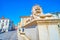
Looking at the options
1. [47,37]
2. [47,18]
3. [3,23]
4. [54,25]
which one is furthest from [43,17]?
[3,23]

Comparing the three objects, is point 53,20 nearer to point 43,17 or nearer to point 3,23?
point 43,17

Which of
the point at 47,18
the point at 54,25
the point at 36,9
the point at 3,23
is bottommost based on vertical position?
the point at 54,25

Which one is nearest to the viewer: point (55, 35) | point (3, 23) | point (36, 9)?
point (55, 35)

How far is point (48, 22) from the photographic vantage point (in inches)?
84.3

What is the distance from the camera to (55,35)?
2.10 m

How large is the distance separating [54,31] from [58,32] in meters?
0.09

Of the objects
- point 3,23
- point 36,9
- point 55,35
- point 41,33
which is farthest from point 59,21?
point 3,23

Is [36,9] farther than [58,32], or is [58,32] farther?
[36,9]

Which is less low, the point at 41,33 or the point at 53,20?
the point at 53,20

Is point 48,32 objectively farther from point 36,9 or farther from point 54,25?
point 36,9

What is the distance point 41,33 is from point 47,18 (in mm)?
311

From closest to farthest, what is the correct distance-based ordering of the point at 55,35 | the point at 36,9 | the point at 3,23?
the point at 55,35
the point at 36,9
the point at 3,23

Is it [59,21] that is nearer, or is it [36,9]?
[59,21]

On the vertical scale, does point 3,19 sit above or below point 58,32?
above
